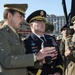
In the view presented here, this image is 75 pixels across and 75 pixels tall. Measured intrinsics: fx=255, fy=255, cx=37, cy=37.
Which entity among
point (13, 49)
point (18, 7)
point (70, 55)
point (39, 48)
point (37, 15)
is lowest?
point (70, 55)

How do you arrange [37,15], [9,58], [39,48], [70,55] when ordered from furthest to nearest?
[70,55]
[37,15]
[39,48]
[9,58]

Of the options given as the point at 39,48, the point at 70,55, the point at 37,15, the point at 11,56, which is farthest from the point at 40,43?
the point at 11,56

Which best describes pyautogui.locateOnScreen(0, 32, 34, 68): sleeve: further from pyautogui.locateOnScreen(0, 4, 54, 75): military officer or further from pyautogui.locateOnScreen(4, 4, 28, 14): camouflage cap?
pyautogui.locateOnScreen(4, 4, 28, 14): camouflage cap

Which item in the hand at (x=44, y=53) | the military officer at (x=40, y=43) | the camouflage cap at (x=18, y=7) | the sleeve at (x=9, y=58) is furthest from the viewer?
the military officer at (x=40, y=43)

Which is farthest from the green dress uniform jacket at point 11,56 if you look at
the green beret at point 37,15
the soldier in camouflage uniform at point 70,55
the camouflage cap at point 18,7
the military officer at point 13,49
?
the soldier in camouflage uniform at point 70,55

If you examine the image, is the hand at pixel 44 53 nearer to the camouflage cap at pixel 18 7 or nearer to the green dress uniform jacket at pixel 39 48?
the camouflage cap at pixel 18 7

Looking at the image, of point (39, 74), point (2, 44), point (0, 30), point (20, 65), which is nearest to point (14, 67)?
point (20, 65)

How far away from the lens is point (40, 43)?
3.74m

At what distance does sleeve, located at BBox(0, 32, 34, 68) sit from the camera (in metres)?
2.64

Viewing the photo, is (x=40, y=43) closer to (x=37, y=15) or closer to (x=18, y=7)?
(x=37, y=15)

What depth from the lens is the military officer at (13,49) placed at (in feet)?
8.71

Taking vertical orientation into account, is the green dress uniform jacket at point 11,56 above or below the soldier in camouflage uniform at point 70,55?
above

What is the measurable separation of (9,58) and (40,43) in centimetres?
116

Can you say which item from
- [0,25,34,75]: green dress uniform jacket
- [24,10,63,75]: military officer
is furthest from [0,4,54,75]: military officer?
[24,10,63,75]: military officer
